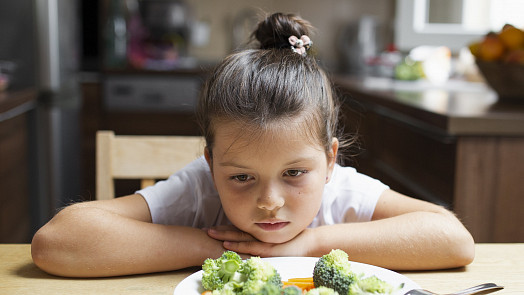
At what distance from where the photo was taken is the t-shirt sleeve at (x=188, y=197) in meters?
0.94

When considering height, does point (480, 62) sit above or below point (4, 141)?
above

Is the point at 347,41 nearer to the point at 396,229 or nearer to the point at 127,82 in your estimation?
the point at 127,82

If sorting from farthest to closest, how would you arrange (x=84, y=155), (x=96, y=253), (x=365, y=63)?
(x=365, y=63)
(x=84, y=155)
(x=96, y=253)

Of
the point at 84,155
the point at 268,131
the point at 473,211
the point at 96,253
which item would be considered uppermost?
the point at 268,131


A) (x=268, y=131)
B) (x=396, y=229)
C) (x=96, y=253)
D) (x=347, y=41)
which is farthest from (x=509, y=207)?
(x=347, y=41)

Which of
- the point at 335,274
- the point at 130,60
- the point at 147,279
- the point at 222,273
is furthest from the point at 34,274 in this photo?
the point at 130,60

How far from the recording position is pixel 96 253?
72 cm

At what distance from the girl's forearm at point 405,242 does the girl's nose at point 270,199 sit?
99 millimetres

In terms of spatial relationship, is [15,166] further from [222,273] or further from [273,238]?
[222,273]

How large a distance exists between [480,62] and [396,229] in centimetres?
125

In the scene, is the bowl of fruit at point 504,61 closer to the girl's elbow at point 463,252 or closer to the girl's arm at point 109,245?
the girl's elbow at point 463,252

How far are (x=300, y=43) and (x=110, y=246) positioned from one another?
43 cm

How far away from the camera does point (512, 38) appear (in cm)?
179

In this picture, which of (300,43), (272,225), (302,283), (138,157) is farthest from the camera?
(138,157)
